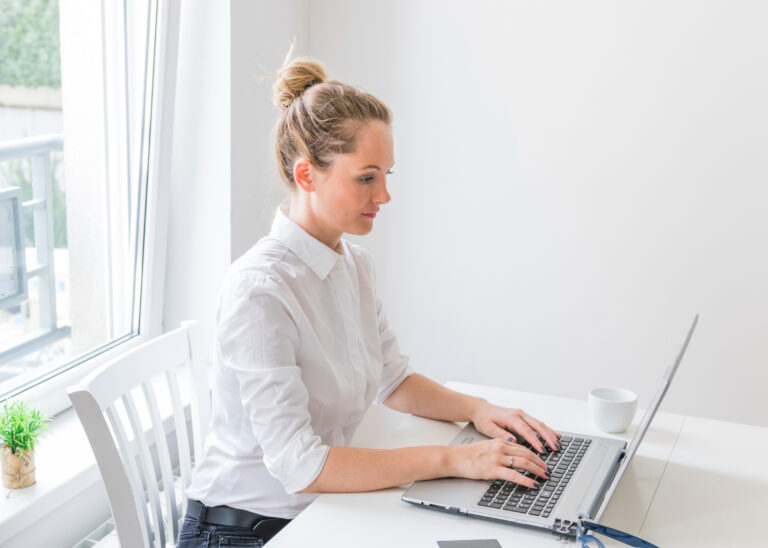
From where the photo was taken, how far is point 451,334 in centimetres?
251

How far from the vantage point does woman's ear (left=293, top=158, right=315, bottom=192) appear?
144 centimetres

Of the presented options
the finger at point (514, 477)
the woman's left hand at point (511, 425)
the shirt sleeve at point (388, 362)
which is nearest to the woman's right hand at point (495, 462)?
the finger at point (514, 477)

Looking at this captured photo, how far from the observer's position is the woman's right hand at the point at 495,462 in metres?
1.24

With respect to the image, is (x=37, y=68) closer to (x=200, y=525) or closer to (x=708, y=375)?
(x=200, y=525)

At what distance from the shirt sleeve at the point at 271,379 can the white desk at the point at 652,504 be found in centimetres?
7

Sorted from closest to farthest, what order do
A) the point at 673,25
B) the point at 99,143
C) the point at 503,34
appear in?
the point at 99,143 < the point at 673,25 < the point at 503,34

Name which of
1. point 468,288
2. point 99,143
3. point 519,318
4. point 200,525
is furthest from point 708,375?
point 99,143

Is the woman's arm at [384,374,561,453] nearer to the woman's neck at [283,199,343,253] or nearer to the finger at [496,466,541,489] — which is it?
the finger at [496,466,541,489]

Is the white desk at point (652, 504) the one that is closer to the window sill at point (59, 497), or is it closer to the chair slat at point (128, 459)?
the chair slat at point (128, 459)

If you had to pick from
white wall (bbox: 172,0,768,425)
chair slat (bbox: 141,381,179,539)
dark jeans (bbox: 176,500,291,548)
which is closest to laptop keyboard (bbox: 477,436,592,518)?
dark jeans (bbox: 176,500,291,548)

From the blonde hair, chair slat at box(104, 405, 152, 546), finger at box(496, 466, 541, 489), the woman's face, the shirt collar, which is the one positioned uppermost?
the blonde hair

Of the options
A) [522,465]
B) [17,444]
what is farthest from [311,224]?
[17,444]

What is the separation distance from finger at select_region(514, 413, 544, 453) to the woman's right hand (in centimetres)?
9

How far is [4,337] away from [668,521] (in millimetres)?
1319
